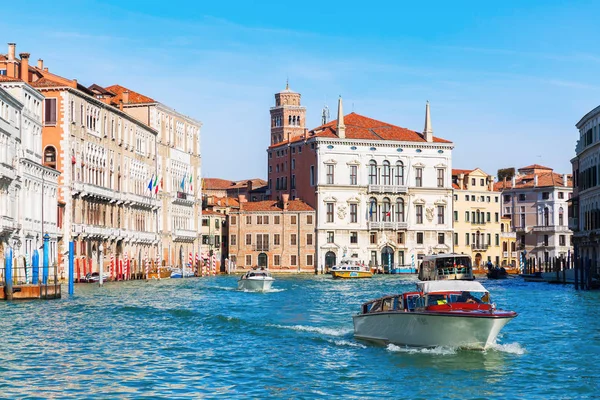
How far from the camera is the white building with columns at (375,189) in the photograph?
97.0 metres

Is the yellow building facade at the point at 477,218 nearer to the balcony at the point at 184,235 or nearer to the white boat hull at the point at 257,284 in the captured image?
the balcony at the point at 184,235

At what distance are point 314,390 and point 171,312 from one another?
1822cm

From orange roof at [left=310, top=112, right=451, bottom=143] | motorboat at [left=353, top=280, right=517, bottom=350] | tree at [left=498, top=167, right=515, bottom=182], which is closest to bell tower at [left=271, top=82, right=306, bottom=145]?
tree at [left=498, top=167, right=515, bottom=182]

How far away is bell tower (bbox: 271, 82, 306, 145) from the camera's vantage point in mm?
154500

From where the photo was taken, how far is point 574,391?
771 inches

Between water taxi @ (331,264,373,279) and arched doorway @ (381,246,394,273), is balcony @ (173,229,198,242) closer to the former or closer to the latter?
water taxi @ (331,264,373,279)

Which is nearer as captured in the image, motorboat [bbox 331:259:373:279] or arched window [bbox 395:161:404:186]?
motorboat [bbox 331:259:373:279]

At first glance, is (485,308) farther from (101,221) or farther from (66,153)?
(101,221)

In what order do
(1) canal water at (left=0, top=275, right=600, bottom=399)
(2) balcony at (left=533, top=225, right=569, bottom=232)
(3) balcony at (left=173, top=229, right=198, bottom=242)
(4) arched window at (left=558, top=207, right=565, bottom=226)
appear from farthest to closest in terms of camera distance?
1. (4) arched window at (left=558, top=207, right=565, bottom=226)
2. (2) balcony at (left=533, top=225, right=569, bottom=232)
3. (3) balcony at (left=173, top=229, right=198, bottom=242)
4. (1) canal water at (left=0, top=275, right=600, bottom=399)

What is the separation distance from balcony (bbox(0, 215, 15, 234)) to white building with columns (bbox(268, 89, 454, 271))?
50.5m

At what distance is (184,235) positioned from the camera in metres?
89.3

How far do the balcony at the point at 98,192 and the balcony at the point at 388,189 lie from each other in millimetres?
32137

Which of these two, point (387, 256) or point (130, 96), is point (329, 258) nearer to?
point (387, 256)

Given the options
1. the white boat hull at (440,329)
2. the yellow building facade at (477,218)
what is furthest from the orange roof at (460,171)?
the white boat hull at (440,329)
